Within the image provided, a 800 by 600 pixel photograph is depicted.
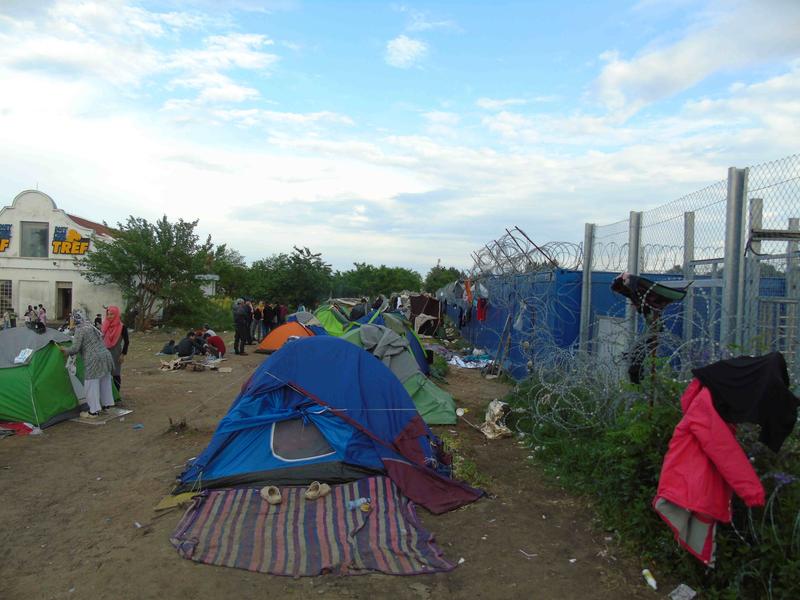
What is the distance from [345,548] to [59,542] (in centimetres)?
233

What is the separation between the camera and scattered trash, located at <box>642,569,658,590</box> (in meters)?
3.87

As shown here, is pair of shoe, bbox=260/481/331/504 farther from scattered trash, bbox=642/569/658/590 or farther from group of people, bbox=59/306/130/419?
group of people, bbox=59/306/130/419

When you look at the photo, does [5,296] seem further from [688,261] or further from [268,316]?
[688,261]

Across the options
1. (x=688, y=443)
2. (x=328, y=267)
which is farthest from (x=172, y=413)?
(x=328, y=267)

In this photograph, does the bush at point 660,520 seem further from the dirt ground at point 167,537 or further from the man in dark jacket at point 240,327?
the man in dark jacket at point 240,327

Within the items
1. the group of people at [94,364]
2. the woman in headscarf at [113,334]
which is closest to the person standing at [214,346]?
the woman in headscarf at [113,334]

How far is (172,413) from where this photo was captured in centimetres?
909

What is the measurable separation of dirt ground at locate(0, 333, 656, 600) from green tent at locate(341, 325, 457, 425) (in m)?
0.81

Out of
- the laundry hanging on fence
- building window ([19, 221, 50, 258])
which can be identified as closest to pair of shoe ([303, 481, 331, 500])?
the laundry hanging on fence

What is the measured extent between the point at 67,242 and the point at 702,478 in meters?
29.9

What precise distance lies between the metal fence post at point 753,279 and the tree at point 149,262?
22.0 metres

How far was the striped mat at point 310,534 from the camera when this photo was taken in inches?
165

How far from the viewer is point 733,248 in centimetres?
511

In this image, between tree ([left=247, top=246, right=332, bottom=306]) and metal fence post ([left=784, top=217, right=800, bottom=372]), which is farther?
tree ([left=247, top=246, right=332, bottom=306])
